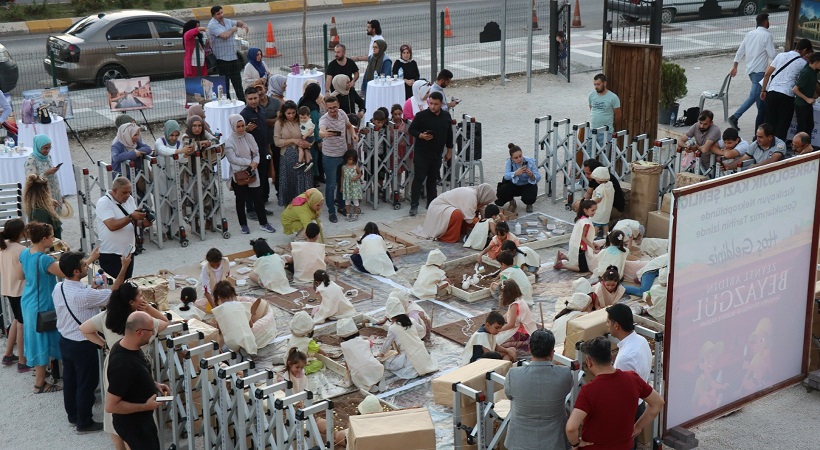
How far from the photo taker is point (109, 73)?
2033cm

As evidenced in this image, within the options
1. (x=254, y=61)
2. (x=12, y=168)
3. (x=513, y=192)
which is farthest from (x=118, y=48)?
(x=513, y=192)

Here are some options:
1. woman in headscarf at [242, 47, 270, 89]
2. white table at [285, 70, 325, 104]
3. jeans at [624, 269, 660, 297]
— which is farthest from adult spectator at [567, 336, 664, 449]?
white table at [285, 70, 325, 104]

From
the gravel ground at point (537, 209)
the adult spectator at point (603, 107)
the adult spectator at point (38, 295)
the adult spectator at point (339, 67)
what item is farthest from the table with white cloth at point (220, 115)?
the adult spectator at point (38, 295)

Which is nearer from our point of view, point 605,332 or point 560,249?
point 605,332

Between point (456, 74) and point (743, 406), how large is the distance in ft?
47.4

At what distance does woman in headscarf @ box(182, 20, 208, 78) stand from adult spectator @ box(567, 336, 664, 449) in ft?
41.5

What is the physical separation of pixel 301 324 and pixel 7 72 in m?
12.0

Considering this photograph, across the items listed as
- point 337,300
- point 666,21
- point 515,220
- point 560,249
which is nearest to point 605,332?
point 337,300

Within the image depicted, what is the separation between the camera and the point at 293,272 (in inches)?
477

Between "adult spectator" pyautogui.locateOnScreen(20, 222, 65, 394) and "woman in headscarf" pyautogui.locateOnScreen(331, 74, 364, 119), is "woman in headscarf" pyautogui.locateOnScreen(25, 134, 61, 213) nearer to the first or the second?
"adult spectator" pyautogui.locateOnScreen(20, 222, 65, 394)

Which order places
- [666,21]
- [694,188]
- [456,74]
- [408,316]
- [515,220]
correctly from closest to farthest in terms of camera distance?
1. [694,188]
2. [408,316]
3. [515,220]
4. [456,74]
5. [666,21]

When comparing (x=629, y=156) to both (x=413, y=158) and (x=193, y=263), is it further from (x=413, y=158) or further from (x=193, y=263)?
(x=193, y=263)

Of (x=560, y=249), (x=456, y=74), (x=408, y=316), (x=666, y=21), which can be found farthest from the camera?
(x=666, y=21)

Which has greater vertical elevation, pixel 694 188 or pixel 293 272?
pixel 694 188
